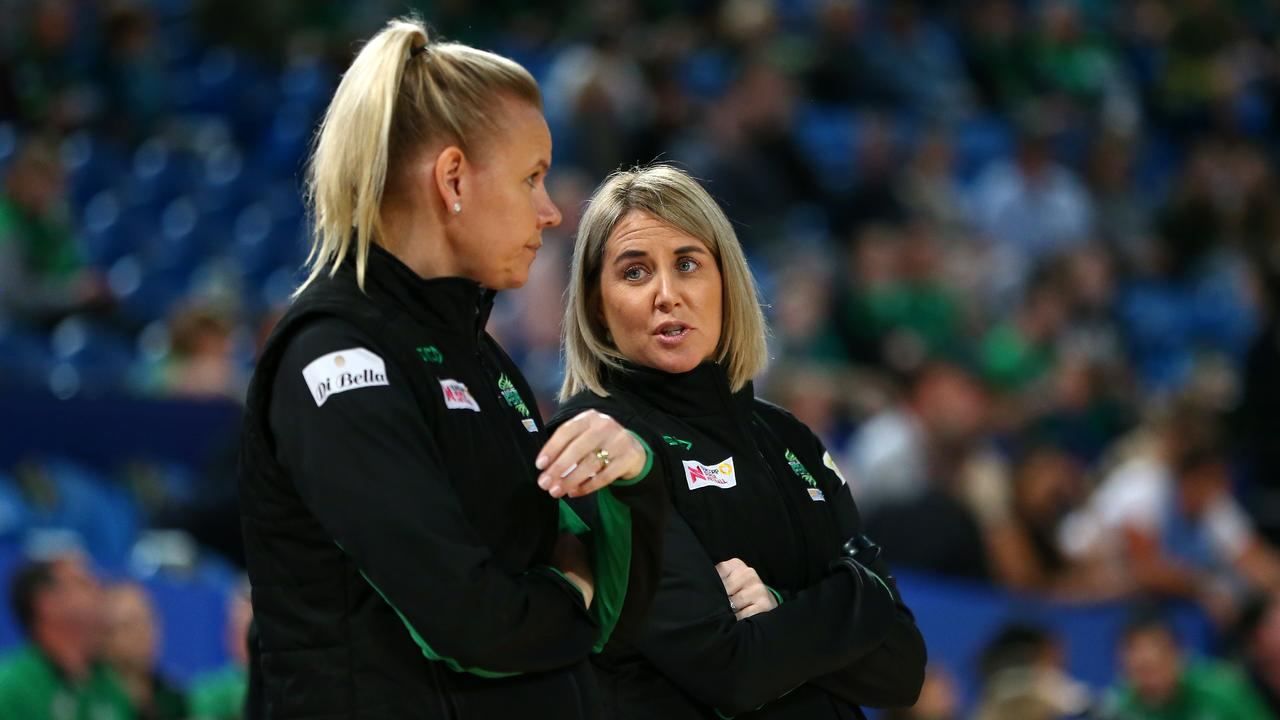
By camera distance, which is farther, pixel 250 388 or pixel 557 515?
pixel 557 515

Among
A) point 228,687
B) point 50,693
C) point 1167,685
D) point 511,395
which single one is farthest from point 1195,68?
point 511,395

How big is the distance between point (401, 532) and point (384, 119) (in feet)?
1.82

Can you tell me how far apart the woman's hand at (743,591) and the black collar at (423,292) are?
26.7 inches

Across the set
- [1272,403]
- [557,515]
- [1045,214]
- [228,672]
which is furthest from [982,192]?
[557,515]

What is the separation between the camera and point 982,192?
13.2 metres

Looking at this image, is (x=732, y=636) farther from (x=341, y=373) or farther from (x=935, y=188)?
(x=935, y=188)

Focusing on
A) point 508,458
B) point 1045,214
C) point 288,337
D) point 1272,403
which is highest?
point 288,337

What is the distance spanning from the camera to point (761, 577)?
9.66ft

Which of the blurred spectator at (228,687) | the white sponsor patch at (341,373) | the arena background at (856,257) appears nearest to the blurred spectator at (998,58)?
the arena background at (856,257)

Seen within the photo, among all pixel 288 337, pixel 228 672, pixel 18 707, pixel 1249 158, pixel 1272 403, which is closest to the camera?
pixel 288 337

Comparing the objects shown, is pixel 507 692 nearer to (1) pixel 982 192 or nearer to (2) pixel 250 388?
(2) pixel 250 388

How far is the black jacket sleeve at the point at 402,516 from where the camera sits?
2.15m

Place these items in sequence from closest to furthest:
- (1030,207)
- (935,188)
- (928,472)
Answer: (928,472) → (935,188) → (1030,207)

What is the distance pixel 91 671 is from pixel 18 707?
0.36 m
